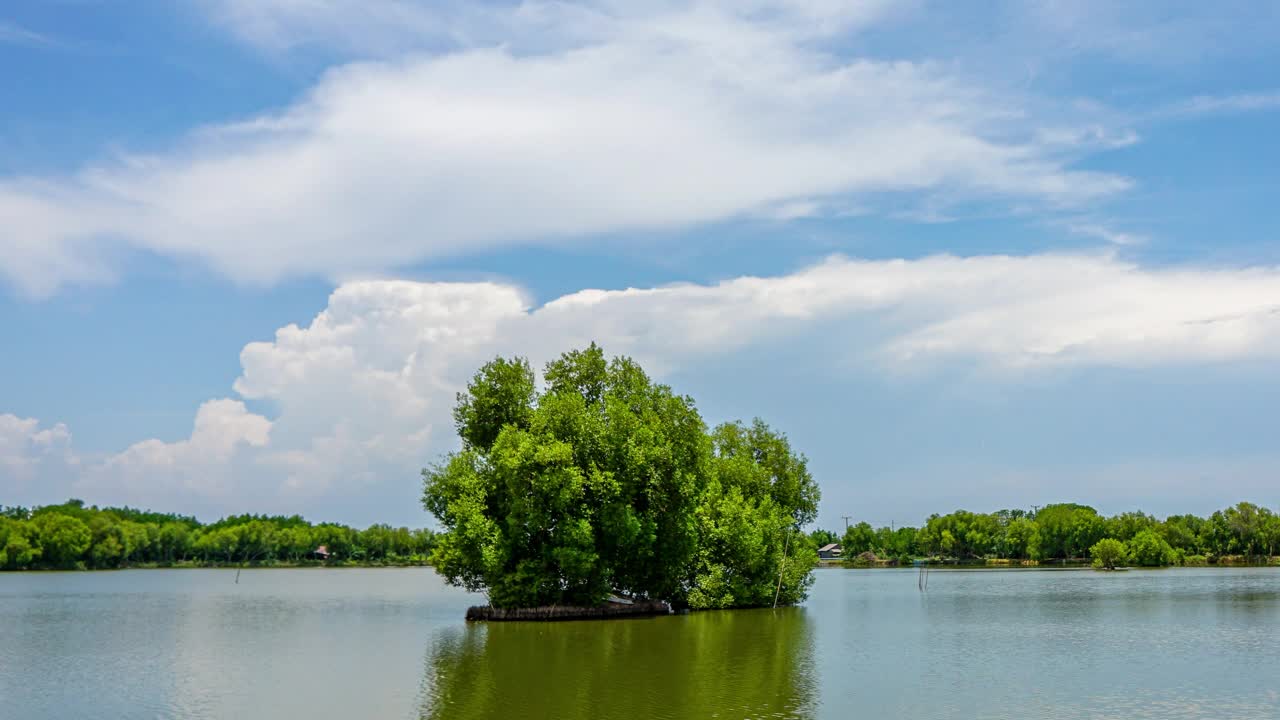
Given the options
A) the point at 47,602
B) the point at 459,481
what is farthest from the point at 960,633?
the point at 47,602

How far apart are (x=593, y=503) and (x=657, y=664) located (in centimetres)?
2341

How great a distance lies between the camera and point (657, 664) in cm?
4688

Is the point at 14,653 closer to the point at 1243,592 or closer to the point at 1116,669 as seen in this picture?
the point at 1116,669

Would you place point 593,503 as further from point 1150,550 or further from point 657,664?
point 1150,550

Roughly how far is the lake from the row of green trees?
3.44 meters

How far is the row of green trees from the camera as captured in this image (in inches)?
2621

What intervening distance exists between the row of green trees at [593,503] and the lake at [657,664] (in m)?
3.44

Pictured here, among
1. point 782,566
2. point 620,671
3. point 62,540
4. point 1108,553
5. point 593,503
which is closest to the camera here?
point 620,671

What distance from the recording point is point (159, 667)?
47938 millimetres

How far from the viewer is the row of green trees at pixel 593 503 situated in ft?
218

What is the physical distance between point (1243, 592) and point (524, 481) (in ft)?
261

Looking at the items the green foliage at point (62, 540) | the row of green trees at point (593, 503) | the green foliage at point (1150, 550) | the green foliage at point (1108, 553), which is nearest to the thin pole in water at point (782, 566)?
the row of green trees at point (593, 503)

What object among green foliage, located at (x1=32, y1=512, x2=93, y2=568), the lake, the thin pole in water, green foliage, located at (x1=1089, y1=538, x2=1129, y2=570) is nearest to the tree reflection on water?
the lake

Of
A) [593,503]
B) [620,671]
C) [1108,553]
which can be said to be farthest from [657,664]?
[1108,553]
